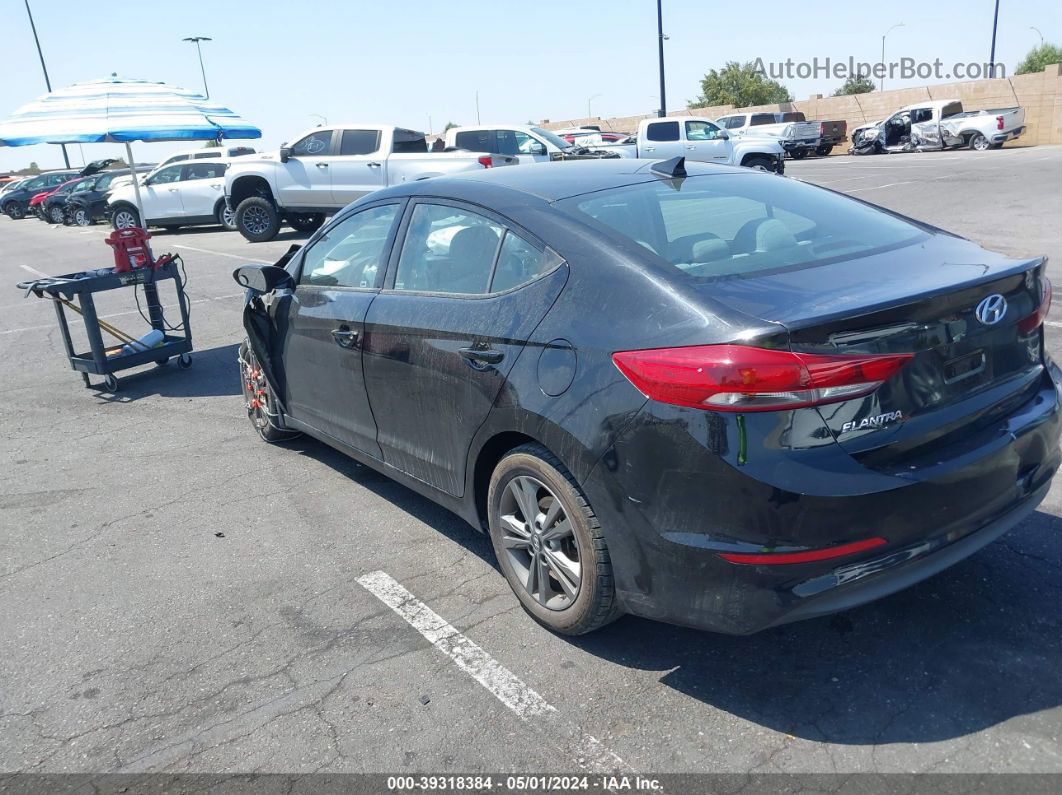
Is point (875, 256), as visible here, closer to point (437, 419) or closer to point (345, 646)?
point (437, 419)

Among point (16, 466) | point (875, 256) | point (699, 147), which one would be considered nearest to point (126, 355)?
point (16, 466)

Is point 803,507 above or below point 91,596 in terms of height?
above

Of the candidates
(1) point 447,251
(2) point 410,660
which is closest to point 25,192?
(1) point 447,251

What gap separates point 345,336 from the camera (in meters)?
4.26

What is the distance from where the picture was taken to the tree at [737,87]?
66500 mm

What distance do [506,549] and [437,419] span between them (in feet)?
2.05

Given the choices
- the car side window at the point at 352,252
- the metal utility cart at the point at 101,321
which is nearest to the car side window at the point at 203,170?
the metal utility cart at the point at 101,321

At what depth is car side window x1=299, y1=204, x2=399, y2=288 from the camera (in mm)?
4270

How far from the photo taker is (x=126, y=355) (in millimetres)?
7699

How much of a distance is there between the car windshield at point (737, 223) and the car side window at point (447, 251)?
38 cm

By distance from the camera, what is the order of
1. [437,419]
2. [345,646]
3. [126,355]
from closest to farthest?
1. [345,646]
2. [437,419]
3. [126,355]

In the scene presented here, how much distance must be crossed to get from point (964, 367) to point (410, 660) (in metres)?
2.16

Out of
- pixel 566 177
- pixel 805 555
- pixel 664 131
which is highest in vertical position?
pixel 566 177

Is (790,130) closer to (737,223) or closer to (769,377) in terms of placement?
(737,223)
